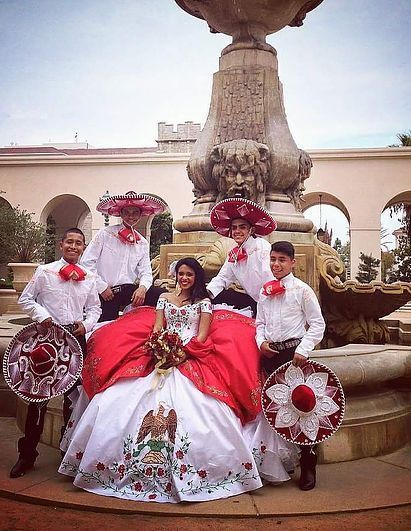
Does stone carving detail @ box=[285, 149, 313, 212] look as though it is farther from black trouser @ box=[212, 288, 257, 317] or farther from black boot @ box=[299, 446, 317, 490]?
black boot @ box=[299, 446, 317, 490]

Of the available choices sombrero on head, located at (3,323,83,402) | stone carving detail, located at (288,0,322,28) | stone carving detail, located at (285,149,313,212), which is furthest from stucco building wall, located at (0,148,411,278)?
sombrero on head, located at (3,323,83,402)

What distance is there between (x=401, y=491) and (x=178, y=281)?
1969 mm

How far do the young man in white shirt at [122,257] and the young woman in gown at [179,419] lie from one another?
86 cm

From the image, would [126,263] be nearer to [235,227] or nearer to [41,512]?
[235,227]

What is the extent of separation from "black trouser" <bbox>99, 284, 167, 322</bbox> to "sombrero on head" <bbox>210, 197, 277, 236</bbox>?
2.53 feet

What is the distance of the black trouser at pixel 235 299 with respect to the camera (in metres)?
5.17

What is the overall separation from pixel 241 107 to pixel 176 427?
179 inches

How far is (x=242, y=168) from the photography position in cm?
668

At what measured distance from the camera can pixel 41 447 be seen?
15.6 ft

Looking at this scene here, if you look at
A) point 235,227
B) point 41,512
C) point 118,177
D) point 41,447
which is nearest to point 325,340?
point 235,227

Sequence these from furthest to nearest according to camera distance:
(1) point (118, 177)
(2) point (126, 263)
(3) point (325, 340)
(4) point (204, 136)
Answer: (1) point (118, 177) → (4) point (204, 136) → (3) point (325, 340) → (2) point (126, 263)

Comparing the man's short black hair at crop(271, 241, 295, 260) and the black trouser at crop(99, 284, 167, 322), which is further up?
the man's short black hair at crop(271, 241, 295, 260)

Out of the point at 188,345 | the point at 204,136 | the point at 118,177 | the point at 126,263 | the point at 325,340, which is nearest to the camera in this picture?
the point at 188,345

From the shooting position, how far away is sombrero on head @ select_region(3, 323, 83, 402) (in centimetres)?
409
